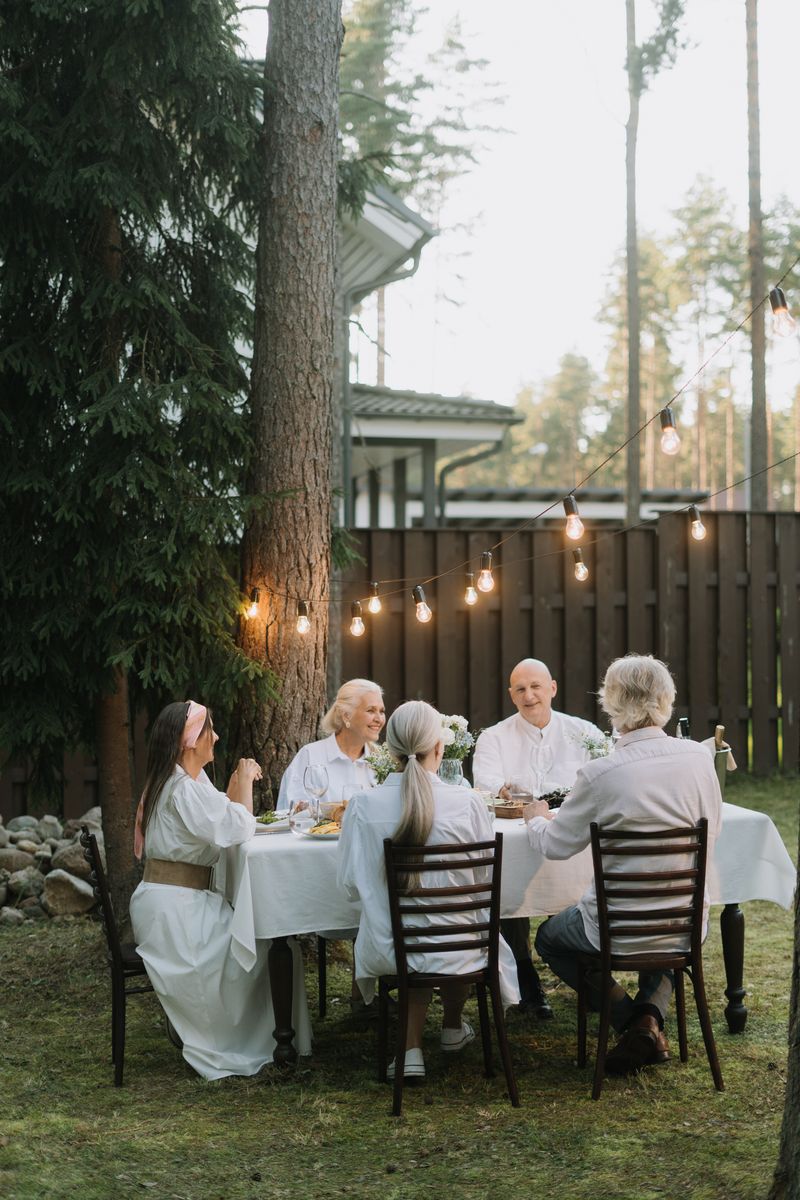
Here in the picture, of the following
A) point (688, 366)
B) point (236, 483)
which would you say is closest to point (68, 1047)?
point (236, 483)

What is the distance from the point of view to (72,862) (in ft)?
26.5

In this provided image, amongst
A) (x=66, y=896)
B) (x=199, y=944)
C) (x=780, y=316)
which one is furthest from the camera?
(x=66, y=896)

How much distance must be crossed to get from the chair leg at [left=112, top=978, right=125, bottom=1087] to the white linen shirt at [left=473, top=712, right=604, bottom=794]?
83.7 inches

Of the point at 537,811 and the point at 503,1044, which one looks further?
the point at 537,811

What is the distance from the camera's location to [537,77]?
76.0 ft

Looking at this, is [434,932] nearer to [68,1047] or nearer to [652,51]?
[68,1047]

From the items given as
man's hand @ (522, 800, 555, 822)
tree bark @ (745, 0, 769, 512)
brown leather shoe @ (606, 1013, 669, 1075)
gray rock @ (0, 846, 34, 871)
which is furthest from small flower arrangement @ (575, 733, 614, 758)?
tree bark @ (745, 0, 769, 512)

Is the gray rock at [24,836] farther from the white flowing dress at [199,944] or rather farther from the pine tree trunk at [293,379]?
the white flowing dress at [199,944]

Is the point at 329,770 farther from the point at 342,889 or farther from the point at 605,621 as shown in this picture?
the point at 605,621

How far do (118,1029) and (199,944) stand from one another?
456 mm

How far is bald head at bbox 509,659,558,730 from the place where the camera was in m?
6.45

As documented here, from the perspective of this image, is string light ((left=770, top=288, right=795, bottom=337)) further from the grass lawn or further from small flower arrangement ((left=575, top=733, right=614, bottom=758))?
the grass lawn

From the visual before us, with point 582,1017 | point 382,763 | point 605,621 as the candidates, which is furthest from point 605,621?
point 582,1017

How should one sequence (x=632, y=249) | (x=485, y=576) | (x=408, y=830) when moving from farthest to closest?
(x=632, y=249), (x=485, y=576), (x=408, y=830)
